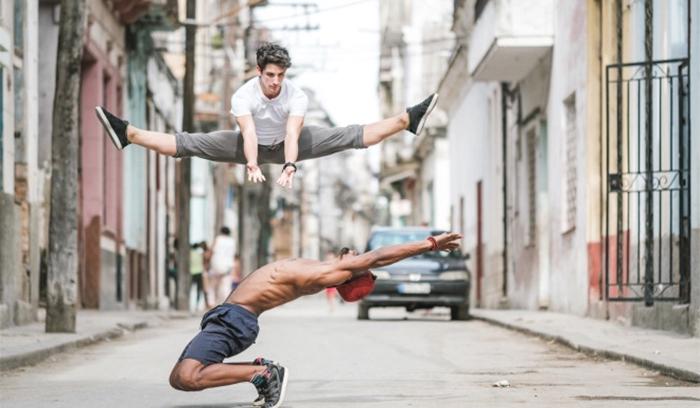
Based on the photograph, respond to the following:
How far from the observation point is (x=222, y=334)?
1045 cm

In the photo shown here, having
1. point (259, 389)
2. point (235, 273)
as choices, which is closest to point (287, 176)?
point (259, 389)

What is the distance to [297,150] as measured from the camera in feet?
37.9

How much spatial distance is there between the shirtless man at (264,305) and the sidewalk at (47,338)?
4.62m

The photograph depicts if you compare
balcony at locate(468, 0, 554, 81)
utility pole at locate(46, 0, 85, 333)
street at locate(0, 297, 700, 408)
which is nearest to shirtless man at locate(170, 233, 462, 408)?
street at locate(0, 297, 700, 408)

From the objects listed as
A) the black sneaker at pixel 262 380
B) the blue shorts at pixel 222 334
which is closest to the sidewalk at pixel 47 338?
the blue shorts at pixel 222 334

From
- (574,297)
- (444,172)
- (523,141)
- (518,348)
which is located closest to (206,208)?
(444,172)

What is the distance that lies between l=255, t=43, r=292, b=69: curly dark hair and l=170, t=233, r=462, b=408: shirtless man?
1422 millimetres

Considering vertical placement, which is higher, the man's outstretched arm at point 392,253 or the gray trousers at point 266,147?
the gray trousers at point 266,147

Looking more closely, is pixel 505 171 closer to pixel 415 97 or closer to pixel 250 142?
pixel 250 142

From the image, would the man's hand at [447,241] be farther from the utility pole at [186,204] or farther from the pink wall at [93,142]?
the utility pole at [186,204]

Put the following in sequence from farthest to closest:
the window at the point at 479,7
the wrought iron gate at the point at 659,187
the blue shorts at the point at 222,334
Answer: the window at the point at 479,7
the wrought iron gate at the point at 659,187
the blue shorts at the point at 222,334

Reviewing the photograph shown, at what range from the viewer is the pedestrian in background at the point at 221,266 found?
120 ft

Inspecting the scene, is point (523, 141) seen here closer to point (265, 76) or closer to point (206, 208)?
point (265, 76)

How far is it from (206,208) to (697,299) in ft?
142
